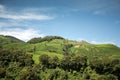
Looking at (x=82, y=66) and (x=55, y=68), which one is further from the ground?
(x=82, y=66)

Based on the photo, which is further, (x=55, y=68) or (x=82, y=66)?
(x=55, y=68)

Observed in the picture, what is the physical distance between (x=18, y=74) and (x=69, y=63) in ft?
126

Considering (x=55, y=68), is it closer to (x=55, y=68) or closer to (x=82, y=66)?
(x=55, y=68)

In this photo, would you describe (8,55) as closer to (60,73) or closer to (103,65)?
(60,73)

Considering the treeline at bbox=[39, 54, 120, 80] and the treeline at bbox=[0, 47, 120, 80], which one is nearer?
the treeline at bbox=[0, 47, 120, 80]

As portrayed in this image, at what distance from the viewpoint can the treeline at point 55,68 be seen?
13925 cm

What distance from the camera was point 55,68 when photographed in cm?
15812

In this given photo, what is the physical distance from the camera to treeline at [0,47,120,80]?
457 feet

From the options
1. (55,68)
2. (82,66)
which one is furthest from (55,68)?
(82,66)

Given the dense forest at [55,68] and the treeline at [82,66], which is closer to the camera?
the dense forest at [55,68]

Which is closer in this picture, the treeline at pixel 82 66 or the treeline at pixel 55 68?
the treeline at pixel 55 68

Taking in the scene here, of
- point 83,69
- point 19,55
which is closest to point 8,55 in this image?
point 19,55

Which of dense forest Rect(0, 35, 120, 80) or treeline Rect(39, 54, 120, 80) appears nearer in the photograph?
dense forest Rect(0, 35, 120, 80)

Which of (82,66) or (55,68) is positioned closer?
(82,66)
